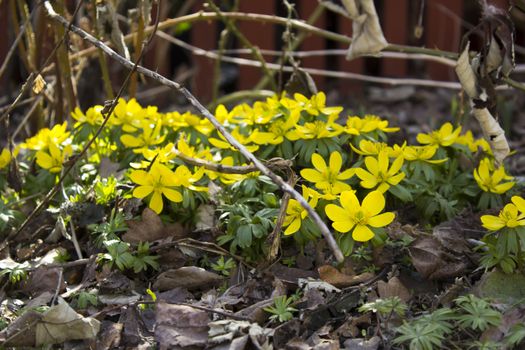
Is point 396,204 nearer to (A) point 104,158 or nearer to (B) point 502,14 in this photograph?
(B) point 502,14

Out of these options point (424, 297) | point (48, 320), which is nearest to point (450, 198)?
point (424, 297)

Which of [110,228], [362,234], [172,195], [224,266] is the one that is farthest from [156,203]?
[362,234]

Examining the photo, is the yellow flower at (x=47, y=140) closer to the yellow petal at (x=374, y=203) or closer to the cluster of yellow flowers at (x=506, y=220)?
the yellow petal at (x=374, y=203)

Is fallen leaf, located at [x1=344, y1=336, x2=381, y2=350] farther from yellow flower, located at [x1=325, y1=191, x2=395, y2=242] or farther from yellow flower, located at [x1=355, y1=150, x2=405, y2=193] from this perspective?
yellow flower, located at [x1=355, y1=150, x2=405, y2=193]

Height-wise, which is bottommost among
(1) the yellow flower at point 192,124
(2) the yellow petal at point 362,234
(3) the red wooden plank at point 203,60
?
(3) the red wooden plank at point 203,60

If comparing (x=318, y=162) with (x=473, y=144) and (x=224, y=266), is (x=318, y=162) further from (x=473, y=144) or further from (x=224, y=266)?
(x=473, y=144)

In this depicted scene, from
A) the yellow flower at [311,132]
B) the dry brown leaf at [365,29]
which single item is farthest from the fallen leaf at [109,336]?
the dry brown leaf at [365,29]
